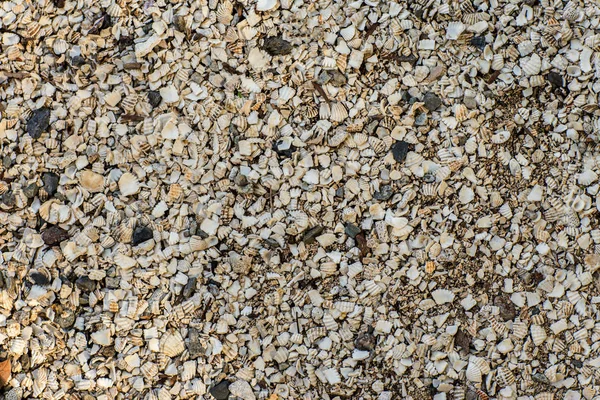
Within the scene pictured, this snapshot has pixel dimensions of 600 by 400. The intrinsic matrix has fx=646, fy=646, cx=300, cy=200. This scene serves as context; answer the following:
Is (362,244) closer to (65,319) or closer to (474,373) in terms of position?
(474,373)

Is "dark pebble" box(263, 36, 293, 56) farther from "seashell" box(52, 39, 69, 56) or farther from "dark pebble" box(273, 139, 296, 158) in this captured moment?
"seashell" box(52, 39, 69, 56)

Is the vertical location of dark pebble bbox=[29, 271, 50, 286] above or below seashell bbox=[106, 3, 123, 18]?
below

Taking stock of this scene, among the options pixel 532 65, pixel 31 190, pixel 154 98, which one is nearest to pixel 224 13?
pixel 154 98

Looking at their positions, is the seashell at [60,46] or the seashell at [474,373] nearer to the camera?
the seashell at [474,373]

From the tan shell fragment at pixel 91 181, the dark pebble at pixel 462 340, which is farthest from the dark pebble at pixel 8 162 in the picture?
the dark pebble at pixel 462 340

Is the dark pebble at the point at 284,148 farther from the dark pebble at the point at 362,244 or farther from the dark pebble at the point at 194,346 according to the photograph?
the dark pebble at the point at 194,346

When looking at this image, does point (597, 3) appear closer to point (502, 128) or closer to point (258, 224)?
point (502, 128)

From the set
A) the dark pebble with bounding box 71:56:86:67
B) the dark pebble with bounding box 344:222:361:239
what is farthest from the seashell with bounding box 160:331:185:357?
the dark pebble with bounding box 71:56:86:67
